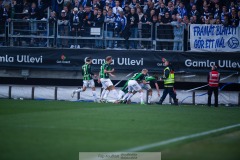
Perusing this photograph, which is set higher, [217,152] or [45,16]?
[45,16]

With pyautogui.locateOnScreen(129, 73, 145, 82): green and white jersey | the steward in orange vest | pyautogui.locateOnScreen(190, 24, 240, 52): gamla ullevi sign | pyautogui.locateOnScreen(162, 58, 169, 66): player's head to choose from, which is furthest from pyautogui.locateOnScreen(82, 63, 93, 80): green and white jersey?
the steward in orange vest

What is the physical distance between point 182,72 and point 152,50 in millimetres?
1995

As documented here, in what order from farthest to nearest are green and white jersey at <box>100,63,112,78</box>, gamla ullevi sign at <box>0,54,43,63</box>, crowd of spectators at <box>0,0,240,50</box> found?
gamla ullevi sign at <box>0,54,43,63</box> < crowd of spectators at <box>0,0,240,50</box> < green and white jersey at <box>100,63,112,78</box>

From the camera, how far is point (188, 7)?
29.0 metres

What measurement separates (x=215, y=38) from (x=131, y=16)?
453 cm

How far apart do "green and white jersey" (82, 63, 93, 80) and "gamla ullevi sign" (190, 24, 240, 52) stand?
5.49m

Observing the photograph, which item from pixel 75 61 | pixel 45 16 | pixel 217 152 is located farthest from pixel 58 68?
pixel 217 152

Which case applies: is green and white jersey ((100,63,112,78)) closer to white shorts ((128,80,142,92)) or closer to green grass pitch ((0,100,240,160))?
white shorts ((128,80,142,92))

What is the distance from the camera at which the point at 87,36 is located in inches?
1137

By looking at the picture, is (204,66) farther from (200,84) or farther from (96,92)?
(96,92)

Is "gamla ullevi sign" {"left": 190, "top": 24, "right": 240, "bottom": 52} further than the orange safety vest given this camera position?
Yes

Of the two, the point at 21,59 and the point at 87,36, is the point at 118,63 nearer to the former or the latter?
the point at 87,36

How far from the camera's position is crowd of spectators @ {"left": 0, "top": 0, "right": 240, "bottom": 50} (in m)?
28.0

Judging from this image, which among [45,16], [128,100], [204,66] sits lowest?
[128,100]
